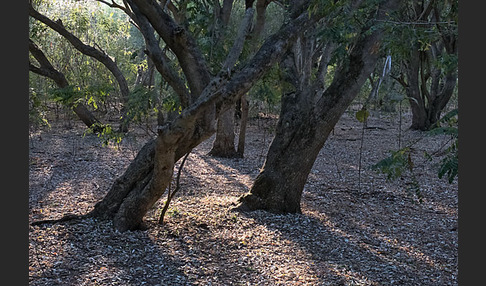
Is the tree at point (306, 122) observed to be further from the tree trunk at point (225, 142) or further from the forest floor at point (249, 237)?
the tree trunk at point (225, 142)

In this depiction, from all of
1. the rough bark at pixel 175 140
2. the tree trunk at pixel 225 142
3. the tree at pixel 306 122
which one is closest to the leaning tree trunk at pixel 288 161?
the tree at pixel 306 122

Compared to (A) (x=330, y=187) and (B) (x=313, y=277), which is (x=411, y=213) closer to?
(A) (x=330, y=187)

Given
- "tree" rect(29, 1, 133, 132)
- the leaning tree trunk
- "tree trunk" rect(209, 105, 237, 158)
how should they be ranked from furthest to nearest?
"tree" rect(29, 1, 133, 132), "tree trunk" rect(209, 105, 237, 158), the leaning tree trunk

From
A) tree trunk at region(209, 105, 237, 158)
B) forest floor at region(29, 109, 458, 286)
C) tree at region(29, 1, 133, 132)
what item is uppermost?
tree at region(29, 1, 133, 132)

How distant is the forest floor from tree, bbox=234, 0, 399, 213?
0.27 meters

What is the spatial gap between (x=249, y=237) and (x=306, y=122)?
59.6 inches

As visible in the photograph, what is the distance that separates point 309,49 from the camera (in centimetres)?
669

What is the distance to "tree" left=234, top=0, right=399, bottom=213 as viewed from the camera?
5074 millimetres

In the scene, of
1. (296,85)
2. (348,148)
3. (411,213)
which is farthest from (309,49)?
(348,148)

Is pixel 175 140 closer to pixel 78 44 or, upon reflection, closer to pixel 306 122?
pixel 306 122

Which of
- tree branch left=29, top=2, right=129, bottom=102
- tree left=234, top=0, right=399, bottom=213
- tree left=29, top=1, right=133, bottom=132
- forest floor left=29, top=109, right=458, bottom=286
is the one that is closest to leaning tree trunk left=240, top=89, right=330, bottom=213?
tree left=234, top=0, right=399, bottom=213

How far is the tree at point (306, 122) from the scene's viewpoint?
5.07m

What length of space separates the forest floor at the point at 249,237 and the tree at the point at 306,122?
0.87 ft

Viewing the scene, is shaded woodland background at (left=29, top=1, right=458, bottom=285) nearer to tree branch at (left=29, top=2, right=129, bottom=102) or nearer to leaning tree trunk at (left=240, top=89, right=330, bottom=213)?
leaning tree trunk at (left=240, top=89, right=330, bottom=213)
